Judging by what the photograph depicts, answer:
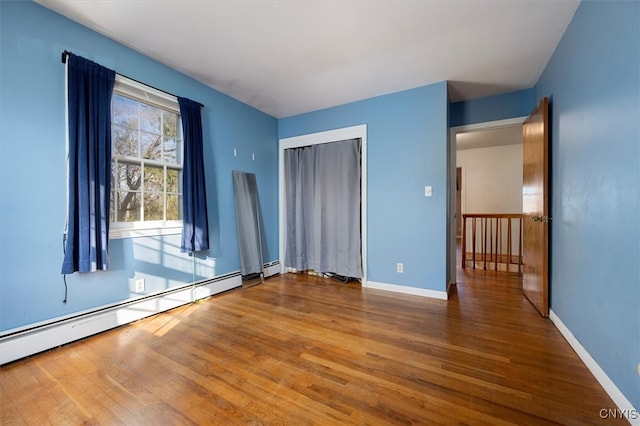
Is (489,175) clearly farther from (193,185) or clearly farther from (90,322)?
(90,322)

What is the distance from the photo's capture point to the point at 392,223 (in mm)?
3238

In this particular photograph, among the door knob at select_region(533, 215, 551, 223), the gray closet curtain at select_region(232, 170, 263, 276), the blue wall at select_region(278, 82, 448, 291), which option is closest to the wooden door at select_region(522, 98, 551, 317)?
the door knob at select_region(533, 215, 551, 223)

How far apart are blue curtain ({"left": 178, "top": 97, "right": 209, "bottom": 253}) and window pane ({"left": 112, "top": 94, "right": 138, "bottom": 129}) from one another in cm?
42

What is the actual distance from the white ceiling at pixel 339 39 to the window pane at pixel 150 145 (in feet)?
2.55

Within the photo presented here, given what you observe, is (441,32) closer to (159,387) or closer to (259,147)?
(259,147)

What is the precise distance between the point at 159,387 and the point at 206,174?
7.28ft

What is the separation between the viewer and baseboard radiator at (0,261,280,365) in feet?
5.53

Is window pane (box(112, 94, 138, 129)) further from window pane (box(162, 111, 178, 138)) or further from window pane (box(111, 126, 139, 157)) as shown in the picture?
window pane (box(162, 111, 178, 138))

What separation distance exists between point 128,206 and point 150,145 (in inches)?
26.5

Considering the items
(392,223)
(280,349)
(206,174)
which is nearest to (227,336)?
(280,349)

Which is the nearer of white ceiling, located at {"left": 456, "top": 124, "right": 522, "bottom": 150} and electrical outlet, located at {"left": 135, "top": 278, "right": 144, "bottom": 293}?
electrical outlet, located at {"left": 135, "top": 278, "right": 144, "bottom": 293}

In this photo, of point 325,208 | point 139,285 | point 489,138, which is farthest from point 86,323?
point 489,138

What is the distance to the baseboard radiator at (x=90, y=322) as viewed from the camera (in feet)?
5.53

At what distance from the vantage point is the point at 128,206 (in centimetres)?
236
